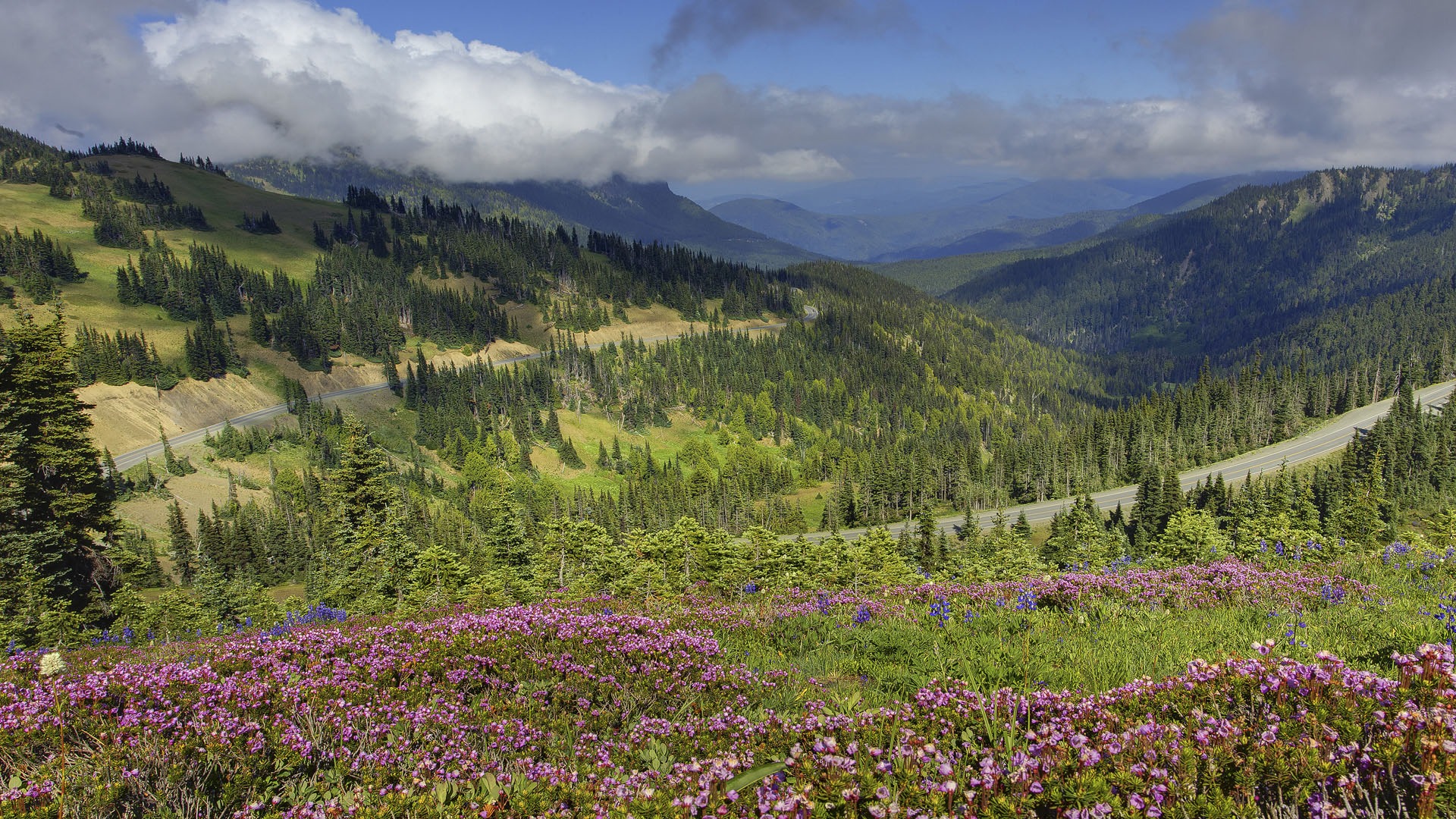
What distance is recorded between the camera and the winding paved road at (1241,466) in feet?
420

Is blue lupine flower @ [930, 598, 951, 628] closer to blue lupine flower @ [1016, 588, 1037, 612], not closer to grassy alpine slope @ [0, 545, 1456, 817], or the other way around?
grassy alpine slope @ [0, 545, 1456, 817]

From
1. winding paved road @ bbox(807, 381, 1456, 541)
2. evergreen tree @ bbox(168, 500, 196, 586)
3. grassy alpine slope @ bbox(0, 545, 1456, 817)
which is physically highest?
grassy alpine slope @ bbox(0, 545, 1456, 817)

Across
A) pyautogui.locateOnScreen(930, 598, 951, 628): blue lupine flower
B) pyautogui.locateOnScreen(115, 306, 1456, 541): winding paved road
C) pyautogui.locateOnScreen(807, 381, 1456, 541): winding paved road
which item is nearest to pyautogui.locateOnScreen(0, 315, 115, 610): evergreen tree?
pyautogui.locateOnScreen(930, 598, 951, 628): blue lupine flower

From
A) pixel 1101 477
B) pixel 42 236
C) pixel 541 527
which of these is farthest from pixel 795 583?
pixel 42 236

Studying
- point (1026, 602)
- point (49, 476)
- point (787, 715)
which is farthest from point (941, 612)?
point (49, 476)

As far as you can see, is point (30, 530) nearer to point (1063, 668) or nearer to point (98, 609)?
point (98, 609)

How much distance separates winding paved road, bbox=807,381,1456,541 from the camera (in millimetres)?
128125

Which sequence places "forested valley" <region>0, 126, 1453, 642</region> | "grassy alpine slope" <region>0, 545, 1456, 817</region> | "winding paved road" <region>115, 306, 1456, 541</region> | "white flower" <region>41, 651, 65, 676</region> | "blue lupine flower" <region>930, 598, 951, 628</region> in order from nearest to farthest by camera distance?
"grassy alpine slope" <region>0, 545, 1456, 817</region>, "white flower" <region>41, 651, 65, 676</region>, "blue lupine flower" <region>930, 598, 951, 628</region>, "forested valley" <region>0, 126, 1453, 642</region>, "winding paved road" <region>115, 306, 1456, 541</region>

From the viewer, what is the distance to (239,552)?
279 ft

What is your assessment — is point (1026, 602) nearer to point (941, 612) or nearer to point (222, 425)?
point (941, 612)

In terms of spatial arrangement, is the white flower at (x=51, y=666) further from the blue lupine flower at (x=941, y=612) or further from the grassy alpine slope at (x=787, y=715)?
the blue lupine flower at (x=941, y=612)

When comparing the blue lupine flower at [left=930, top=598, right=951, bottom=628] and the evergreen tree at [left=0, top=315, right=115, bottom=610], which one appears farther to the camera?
the evergreen tree at [left=0, top=315, right=115, bottom=610]

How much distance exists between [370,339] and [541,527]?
121 meters

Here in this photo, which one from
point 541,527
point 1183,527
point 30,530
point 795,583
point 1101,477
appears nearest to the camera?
point 795,583
